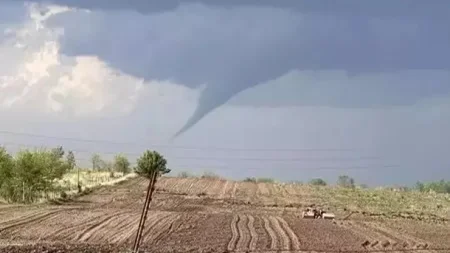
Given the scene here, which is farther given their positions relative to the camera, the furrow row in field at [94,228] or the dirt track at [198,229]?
the furrow row in field at [94,228]

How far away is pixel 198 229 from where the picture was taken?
41938 mm

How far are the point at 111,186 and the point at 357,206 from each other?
90.8ft


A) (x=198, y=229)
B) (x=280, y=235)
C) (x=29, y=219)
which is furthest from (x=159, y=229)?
(x=29, y=219)

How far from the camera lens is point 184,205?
67.4 m

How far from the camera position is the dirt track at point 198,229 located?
33.0 meters

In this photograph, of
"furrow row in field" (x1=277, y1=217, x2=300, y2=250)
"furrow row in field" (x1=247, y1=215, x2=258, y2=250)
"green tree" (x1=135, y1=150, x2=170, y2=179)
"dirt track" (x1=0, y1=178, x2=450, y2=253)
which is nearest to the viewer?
"dirt track" (x1=0, y1=178, x2=450, y2=253)

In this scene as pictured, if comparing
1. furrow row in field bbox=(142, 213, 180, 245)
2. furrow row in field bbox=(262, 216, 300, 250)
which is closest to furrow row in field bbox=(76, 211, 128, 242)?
furrow row in field bbox=(142, 213, 180, 245)

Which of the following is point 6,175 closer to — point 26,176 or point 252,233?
point 26,176

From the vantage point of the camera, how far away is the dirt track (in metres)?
33.0

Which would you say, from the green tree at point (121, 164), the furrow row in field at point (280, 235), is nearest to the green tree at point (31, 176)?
the furrow row in field at point (280, 235)

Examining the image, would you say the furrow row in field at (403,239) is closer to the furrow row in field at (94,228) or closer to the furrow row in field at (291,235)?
the furrow row in field at (291,235)

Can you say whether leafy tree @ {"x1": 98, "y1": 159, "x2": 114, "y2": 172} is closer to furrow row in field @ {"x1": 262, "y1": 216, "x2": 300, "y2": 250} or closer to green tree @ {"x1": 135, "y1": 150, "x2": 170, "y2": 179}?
green tree @ {"x1": 135, "y1": 150, "x2": 170, "y2": 179}

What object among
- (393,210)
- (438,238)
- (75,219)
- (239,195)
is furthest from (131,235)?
(239,195)

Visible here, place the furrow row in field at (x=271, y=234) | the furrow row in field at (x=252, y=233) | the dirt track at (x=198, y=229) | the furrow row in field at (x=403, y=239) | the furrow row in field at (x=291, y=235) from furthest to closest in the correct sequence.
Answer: the furrow row in field at (x=403, y=239), the furrow row in field at (x=291, y=235), the furrow row in field at (x=271, y=234), the furrow row in field at (x=252, y=233), the dirt track at (x=198, y=229)
